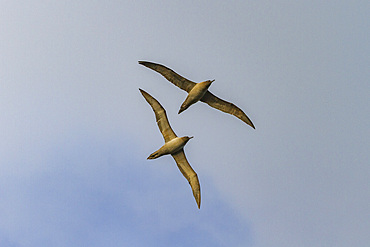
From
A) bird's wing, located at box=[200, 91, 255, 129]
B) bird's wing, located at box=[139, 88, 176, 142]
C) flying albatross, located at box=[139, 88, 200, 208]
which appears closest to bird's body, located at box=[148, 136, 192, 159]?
flying albatross, located at box=[139, 88, 200, 208]

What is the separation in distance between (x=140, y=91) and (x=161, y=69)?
295 cm

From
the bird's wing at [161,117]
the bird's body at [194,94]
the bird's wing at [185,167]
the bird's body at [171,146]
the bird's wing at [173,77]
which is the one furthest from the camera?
the bird's wing at [173,77]

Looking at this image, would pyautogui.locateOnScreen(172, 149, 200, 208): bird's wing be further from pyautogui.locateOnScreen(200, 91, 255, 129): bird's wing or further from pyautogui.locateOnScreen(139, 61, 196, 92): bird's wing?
pyautogui.locateOnScreen(139, 61, 196, 92): bird's wing

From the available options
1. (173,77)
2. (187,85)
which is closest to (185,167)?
(187,85)

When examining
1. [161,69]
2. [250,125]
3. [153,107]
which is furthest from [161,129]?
[250,125]

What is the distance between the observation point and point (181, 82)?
164ft

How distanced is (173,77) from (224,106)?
6097mm

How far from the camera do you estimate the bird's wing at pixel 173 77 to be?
49781 mm

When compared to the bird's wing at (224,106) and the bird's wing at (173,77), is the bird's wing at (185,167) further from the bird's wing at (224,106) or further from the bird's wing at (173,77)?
the bird's wing at (173,77)

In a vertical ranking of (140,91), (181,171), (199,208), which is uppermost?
(140,91)

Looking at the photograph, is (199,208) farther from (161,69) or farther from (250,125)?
(161,69)

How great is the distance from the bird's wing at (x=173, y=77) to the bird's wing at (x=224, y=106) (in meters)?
2.32

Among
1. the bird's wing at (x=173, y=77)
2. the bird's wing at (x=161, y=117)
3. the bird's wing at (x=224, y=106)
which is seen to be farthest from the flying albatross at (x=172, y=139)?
the bird's wing at (x=224, y=106)

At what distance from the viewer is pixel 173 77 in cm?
5009
